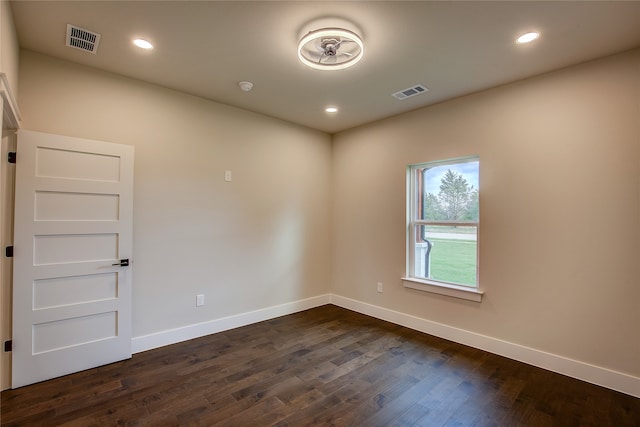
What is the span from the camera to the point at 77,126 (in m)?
2.76

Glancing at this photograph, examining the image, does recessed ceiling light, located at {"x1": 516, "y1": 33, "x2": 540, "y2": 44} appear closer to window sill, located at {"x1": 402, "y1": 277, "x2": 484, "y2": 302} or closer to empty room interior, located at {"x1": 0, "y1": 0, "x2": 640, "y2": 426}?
empty room interior, located at {"x1": 0, "y1": 0, "x2": 640, "y2": 426}

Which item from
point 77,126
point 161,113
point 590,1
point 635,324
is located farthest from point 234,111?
point 635,324

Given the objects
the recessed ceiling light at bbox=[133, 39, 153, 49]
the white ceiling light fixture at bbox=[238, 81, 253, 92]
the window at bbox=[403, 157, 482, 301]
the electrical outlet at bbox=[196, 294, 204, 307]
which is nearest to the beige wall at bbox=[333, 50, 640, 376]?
the window at bbox=[403, 157, 482, 301]

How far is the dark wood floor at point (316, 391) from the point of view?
6.85 ft

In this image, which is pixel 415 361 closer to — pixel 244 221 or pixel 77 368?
pixel 244 221

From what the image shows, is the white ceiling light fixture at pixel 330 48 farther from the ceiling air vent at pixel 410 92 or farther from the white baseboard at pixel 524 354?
the white baseboard at pixel 524 354

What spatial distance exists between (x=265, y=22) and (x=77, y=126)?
1.98 meters

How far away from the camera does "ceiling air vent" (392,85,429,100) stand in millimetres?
3193

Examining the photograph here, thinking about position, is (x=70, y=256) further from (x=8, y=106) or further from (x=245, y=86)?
(x=245, y=86)

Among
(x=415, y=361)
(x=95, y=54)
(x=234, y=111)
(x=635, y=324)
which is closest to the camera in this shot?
(x=635, y=324)

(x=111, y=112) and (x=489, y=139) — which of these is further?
(x=489, y=139)

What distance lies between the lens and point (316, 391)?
7.91 feet

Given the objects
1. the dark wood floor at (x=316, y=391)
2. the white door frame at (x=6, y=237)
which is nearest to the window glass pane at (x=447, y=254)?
the dark wood floor at (x=316, y=391)

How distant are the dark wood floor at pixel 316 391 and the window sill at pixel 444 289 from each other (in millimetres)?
539
